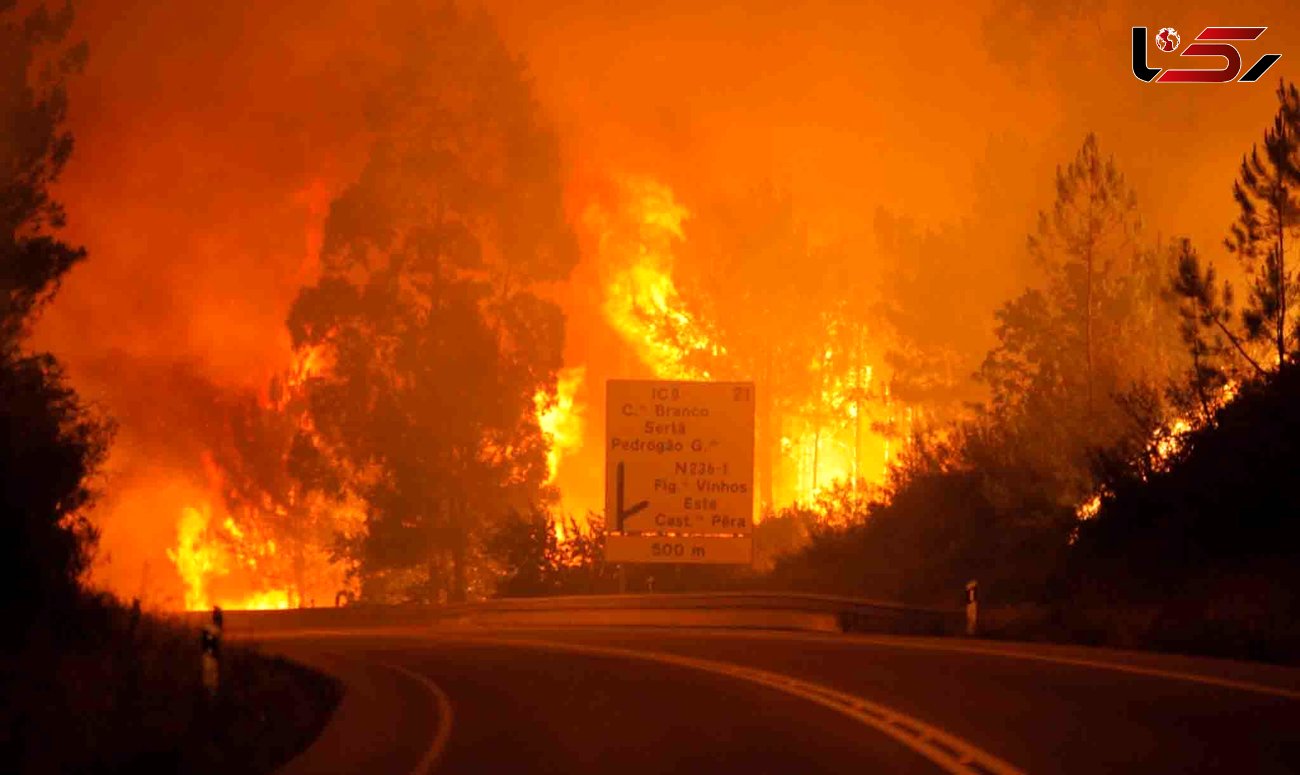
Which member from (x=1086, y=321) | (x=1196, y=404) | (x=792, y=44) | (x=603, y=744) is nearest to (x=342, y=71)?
(x=792, y=44)

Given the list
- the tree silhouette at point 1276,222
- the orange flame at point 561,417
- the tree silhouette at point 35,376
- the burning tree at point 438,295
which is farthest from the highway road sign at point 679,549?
the orange flame at point 561,417

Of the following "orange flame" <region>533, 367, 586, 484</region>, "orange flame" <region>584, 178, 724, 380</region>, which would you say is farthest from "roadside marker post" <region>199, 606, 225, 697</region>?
"orange flame" <region>584, 178, 724, 380</region>

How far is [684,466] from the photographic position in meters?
36.3

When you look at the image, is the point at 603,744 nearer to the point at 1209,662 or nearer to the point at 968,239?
the point at 1209,662

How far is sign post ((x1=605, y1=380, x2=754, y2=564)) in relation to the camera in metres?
36.2

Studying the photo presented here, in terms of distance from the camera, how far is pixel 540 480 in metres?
50.6

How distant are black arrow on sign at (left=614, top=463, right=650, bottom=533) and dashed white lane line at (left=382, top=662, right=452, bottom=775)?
13.8 m

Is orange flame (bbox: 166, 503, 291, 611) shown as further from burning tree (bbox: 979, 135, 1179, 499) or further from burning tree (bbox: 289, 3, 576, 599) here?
burning tree (bbox: 979, 135, 1179, 499)

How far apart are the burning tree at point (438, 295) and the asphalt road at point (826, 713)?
25346mm

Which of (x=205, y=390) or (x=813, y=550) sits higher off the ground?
(x=205, y=390)

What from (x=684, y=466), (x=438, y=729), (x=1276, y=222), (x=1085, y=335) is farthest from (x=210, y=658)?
(x=1085, y=335)

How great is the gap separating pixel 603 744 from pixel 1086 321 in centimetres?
2637

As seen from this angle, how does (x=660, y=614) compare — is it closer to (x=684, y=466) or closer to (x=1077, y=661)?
(x=684, y=466)

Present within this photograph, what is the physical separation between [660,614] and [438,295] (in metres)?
18.6
